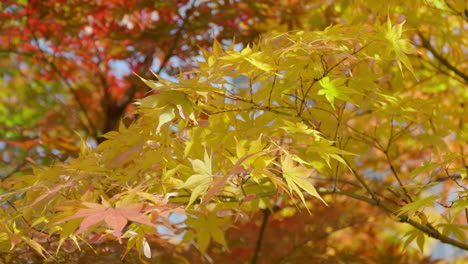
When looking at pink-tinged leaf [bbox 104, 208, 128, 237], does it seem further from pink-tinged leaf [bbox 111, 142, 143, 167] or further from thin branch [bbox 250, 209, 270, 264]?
thin branch [bbox 250, 209, 270, 264]

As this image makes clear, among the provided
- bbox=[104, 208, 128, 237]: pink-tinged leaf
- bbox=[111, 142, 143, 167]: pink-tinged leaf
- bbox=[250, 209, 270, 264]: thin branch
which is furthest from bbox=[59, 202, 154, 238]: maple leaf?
bbox=[250, 209, 270, 264]: thin branch

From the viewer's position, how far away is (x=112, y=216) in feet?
3.10

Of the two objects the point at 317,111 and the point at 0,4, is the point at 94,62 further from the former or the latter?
the point at 317,111

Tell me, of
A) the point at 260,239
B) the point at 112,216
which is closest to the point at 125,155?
the point at 112,216

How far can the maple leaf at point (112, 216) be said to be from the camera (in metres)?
0.92

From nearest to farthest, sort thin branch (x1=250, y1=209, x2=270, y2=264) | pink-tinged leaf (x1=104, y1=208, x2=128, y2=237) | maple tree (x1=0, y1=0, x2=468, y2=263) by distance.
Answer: pink-tinged leaf (x1=104, y1=208, x2=128, y2=237) → maple tree (x1=0, y1=0, x2=468, y2=263) → thin branch (x1=250, y1=209, x2=270, y2=264)

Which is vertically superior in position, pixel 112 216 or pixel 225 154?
pixel 112 216

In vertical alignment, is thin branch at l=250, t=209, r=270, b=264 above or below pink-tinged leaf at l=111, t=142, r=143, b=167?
below

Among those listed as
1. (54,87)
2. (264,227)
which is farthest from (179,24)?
(54,87)

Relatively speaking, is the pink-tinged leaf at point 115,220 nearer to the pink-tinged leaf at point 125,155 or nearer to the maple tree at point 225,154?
the maple tree at point 225,154

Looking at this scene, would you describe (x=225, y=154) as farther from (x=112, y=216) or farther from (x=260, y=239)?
(x=260, y=239)

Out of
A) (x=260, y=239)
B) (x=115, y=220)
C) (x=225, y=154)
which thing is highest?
(x=115, y=220)

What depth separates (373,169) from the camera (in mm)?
3279

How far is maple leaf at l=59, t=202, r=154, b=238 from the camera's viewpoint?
3.02 feet
